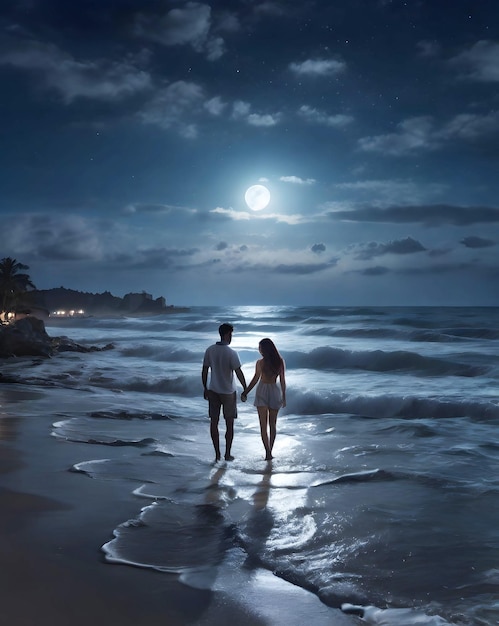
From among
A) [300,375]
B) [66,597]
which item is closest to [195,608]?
[66,597]

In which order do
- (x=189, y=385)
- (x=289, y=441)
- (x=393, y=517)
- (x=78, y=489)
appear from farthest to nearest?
(x=189, y=385)
(x=289, y=441)
(x=78, y=489)
(x=393, y=517)

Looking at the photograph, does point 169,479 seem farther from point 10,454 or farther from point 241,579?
point 241,579

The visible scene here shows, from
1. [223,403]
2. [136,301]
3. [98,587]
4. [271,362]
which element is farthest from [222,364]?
[136,301]

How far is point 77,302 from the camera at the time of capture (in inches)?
7062

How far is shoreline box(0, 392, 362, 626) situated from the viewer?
3533mm

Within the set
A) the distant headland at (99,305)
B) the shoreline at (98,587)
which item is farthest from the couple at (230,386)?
the distant headland at (99,305)

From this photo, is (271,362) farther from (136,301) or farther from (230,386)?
(136,301)

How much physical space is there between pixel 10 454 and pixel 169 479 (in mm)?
2474

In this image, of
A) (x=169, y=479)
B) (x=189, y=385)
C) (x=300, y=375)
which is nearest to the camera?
(x=169, y=479)

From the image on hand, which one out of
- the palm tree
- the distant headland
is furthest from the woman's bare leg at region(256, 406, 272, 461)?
the distant headland

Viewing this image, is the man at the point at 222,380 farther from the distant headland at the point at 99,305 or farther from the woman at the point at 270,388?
the distant headland at the point at 99,305

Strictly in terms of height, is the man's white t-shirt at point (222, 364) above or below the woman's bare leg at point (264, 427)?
above

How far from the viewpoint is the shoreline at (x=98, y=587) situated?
3.53m

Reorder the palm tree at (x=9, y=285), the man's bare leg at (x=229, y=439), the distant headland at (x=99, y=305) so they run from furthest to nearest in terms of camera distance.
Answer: the distant headland at (x=99, y=305) < the palm tree at (x=9, y=285) < the man's bare leg at (x=229, y=439)
